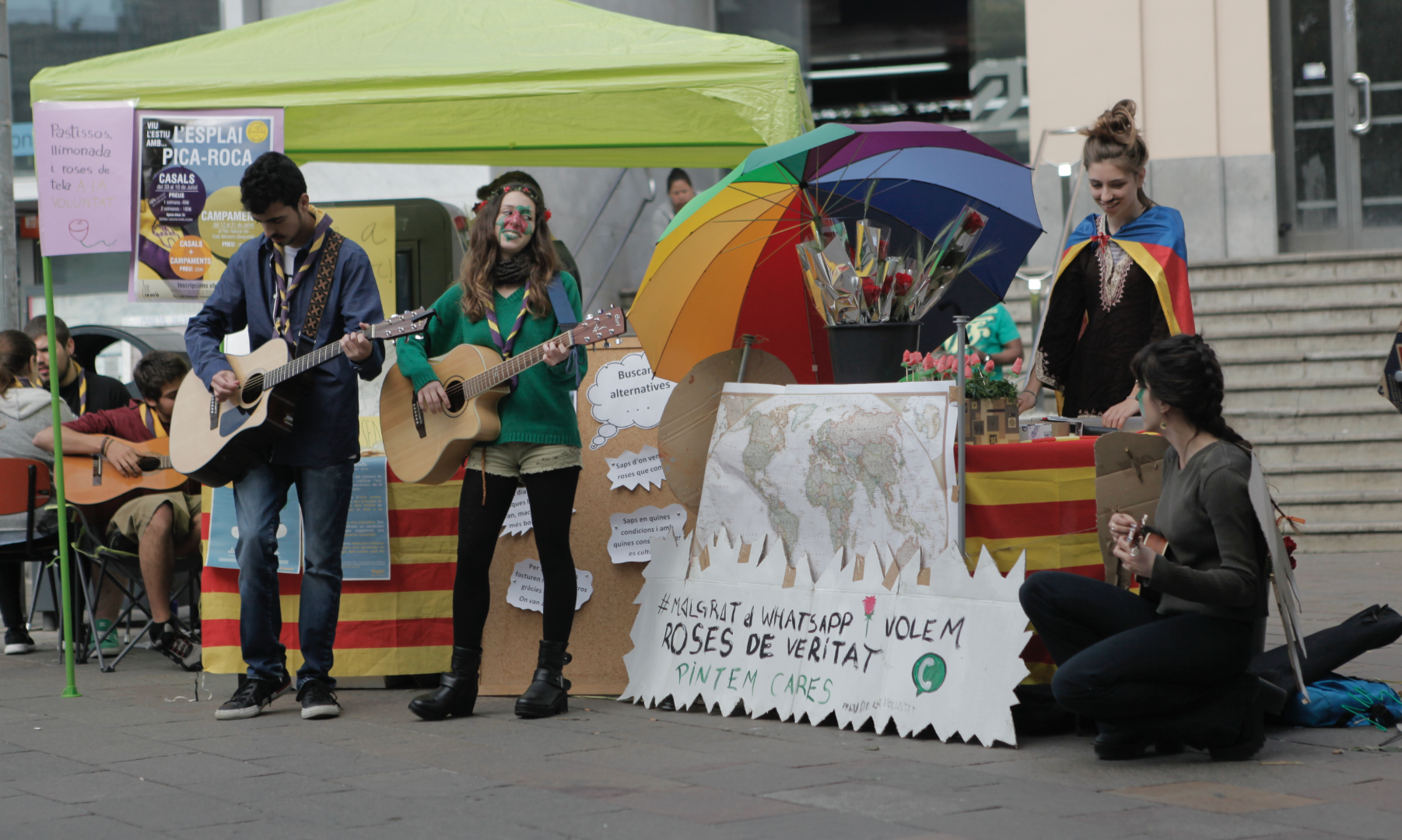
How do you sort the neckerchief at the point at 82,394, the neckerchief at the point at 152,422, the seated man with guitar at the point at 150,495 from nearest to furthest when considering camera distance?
the seated man with guitar at the point at 150,495
the neckerchief at the point at 152,422
the neckerchief at the point at 82,394

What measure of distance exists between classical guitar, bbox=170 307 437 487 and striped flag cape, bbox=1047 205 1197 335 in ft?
7.82

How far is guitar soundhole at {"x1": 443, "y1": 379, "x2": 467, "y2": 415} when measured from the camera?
480 cm

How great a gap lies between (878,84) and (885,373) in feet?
38.3

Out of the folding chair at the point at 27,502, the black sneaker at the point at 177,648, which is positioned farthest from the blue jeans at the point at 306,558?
the folding chair at the point at 27,502

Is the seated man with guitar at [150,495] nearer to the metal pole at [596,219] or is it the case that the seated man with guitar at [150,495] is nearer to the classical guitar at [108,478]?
the classical guitar at [108,478]

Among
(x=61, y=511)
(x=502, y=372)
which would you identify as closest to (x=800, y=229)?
(x=502, y=372)

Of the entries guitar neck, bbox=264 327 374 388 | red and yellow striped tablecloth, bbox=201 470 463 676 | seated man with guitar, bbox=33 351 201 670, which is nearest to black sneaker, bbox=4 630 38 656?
seated man with guitar, bbox=33 351 201 670

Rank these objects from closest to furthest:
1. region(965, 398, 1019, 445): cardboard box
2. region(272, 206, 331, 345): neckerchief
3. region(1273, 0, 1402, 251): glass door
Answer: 1. region(965, 398, 1019, 445): cardboard box
2. region(272, 206, 331, 345): neckerchief
3. region(1273, 0, 1402, 251): glass door

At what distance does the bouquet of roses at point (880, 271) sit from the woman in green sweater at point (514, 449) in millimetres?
873

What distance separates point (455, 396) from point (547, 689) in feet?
3.42

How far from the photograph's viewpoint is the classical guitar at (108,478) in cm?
646

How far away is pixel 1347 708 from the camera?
4250mm

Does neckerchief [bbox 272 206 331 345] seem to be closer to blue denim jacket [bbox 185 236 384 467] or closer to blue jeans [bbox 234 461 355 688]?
blue denim jacket [bbox 185 236 384 467]

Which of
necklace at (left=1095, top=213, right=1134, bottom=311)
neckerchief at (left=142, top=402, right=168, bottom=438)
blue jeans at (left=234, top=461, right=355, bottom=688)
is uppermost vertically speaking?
necklace at (left=1095, top=213, right=1134, bottom=311)
